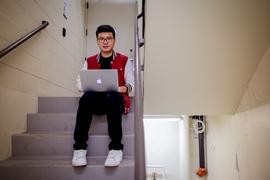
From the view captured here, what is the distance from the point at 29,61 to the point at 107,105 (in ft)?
3.10

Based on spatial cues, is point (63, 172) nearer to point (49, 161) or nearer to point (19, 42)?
point (49, 161)

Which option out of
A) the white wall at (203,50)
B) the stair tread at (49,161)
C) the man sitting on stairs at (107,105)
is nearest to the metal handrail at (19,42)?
the man sitting on stairs at (107,105)

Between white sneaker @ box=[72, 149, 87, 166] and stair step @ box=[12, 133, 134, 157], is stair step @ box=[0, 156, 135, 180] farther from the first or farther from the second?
stair step @ box=[12, 133, 134, 157]

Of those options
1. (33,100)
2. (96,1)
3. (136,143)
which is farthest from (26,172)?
(96,1)

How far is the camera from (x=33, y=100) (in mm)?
1802

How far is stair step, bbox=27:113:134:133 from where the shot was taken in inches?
63.2

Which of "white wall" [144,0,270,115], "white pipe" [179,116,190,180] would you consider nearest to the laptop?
"white wall" [144,0,270,115]

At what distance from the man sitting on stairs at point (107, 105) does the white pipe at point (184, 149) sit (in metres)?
1.40

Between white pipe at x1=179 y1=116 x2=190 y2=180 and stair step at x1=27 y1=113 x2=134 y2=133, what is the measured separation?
130cm

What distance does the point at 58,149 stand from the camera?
1.43 meters

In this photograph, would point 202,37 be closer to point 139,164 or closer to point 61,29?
point 139,164

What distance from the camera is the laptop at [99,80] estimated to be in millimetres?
1275

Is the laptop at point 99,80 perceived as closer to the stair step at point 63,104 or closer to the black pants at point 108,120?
the black pants at point 108,120

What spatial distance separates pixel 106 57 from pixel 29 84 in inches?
30.2
